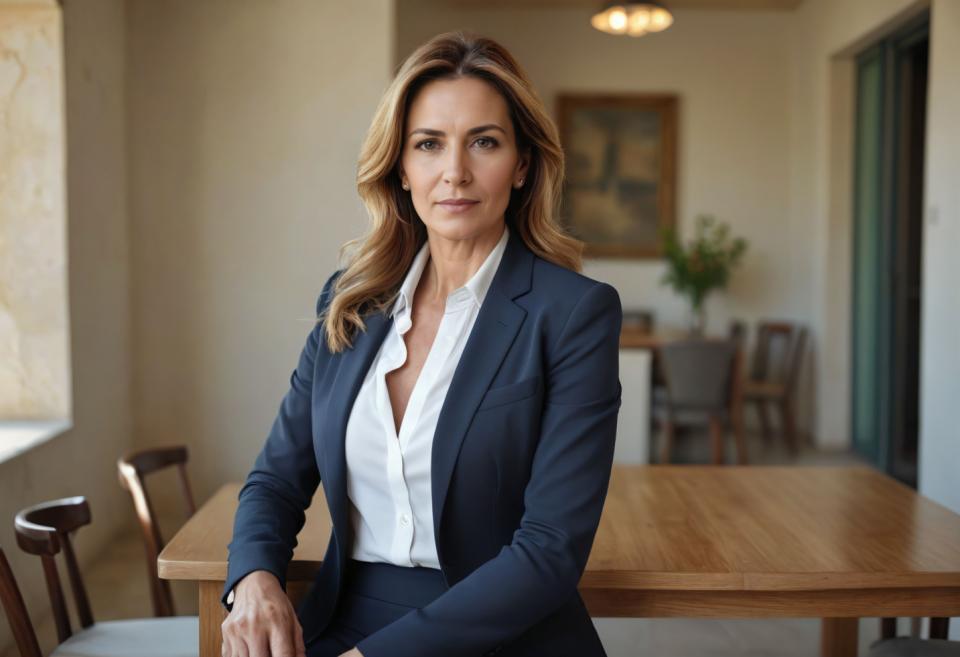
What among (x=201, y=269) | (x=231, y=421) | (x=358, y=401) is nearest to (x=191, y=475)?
(x=231, y=421)

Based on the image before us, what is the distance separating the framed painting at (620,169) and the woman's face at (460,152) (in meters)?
6.09

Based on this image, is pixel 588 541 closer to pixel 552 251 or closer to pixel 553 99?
pixel 552 251

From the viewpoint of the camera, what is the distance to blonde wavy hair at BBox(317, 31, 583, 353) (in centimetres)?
162

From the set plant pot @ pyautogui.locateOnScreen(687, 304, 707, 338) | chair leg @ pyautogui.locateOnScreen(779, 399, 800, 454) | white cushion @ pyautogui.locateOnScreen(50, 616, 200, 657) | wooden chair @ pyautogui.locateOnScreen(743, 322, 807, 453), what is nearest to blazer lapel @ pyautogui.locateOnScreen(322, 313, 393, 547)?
white cushion @ pyautogui.locateOnScreen(50, 616, 200, 657)

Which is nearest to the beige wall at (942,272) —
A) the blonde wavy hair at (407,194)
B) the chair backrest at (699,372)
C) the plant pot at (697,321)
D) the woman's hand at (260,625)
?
the chair backrest at (699,372)

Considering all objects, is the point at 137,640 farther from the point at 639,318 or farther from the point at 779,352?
the point at 779,352

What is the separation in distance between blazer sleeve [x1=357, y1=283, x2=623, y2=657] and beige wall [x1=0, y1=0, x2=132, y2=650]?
2.45 metres

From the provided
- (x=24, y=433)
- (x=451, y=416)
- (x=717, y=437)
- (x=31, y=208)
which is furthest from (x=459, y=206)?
(x=717, y=437)

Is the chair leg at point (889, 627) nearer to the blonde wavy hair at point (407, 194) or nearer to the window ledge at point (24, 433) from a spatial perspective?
the blonde wavy hair at point (407, 194)

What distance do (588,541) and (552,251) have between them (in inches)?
→ 21.0

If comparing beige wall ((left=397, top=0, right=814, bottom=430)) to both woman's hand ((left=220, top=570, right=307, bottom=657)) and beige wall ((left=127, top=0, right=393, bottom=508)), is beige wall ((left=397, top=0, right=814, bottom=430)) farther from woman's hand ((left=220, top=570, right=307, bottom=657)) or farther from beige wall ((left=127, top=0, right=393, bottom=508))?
woman's hand ((left=220, top=570, right=307, bottom=657))

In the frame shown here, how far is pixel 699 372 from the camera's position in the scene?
5613 mm

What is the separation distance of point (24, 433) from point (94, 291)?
0.83m

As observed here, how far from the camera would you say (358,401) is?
1.66 meters
